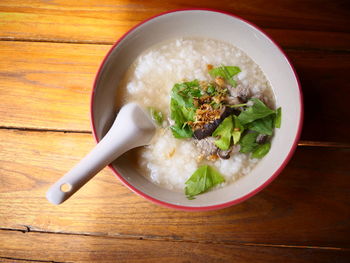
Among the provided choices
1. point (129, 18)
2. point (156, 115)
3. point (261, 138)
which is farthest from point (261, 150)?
point (129, 18)

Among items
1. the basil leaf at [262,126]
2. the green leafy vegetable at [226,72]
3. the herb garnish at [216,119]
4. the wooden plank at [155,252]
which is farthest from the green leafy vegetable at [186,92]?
the wooden plank at [155,252]

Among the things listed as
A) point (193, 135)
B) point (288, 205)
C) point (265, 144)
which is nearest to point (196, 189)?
point (193, 135)

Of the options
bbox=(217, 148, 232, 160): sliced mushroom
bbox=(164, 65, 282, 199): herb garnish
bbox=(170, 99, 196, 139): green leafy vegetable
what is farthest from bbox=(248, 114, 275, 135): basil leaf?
bbox=(170, 99, 196, 139): green leafy vegetable

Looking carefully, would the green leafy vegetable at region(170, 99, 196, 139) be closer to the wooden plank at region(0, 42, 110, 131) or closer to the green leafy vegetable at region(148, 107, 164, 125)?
the green leafy vegetable at region(148, 107, 164, 125)

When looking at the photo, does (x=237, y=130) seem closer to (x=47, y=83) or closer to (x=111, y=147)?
(x=111, y=147)

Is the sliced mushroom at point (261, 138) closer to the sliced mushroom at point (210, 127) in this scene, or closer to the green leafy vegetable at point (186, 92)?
the sliced mushroom at point (210, 127)

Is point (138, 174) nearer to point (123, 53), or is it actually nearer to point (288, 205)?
point (123, 53)

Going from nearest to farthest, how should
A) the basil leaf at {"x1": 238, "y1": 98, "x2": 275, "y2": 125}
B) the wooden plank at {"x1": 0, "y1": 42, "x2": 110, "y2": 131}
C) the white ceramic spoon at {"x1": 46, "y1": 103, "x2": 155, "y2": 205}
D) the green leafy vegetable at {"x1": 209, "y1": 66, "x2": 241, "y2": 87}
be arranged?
the white ceramic spoon at {"x1": 46, "y1": 103, "x2": 155, "y2": 205} < the basil leaf at {"x1": 238, "y1": 98, "x2": 275, "y2": 125} < the green leafy vegetable at {"x1": 209, "y1": 66, "x2": 241, "y2": 87} < the wooden plank at {"x1": 0, "y1": 42, "x2": 110, "y2": 131}
